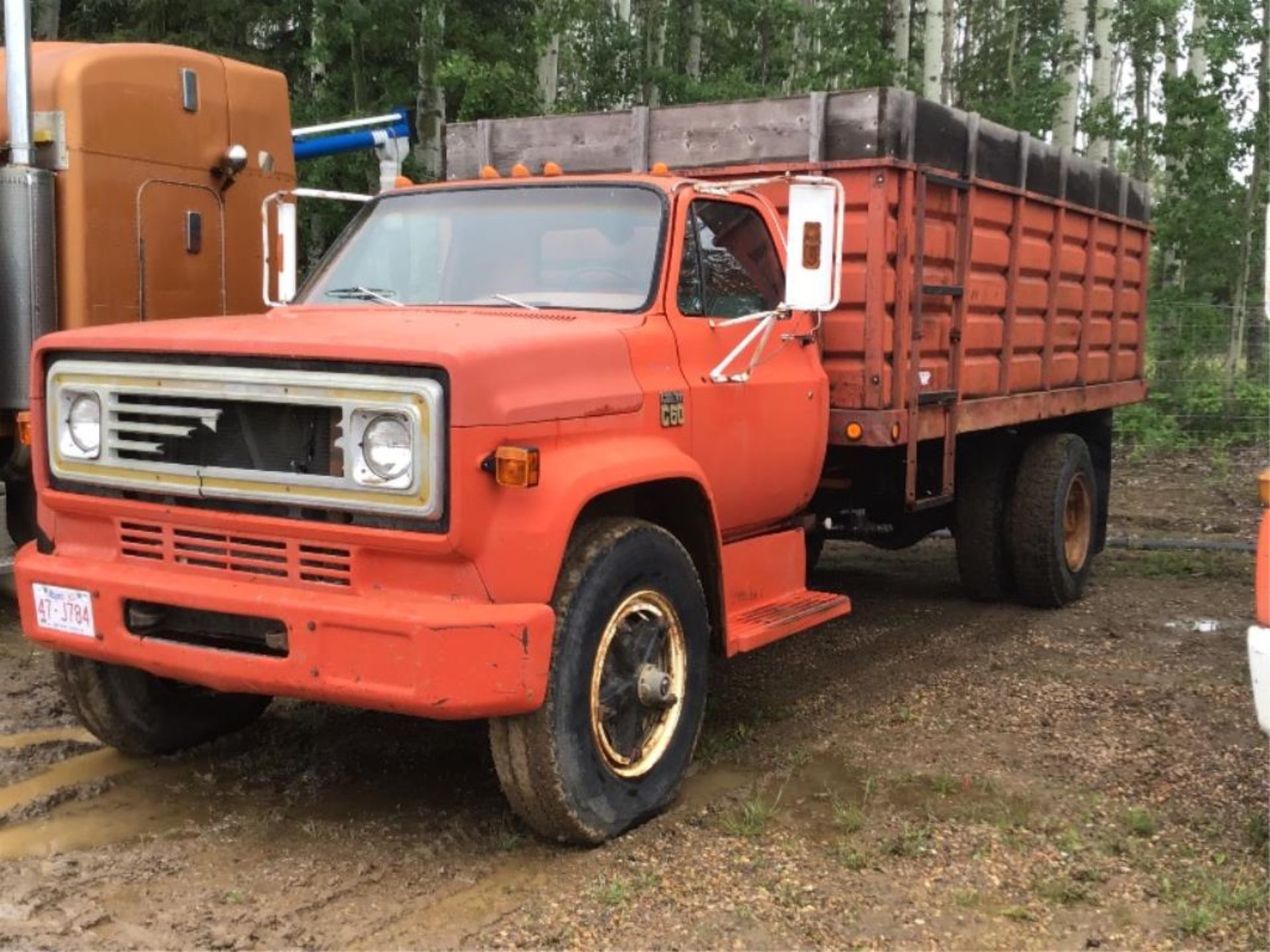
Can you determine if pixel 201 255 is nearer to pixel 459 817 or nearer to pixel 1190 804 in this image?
pixel 459 817

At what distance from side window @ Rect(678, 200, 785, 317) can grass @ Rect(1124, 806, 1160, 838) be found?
7.53ft

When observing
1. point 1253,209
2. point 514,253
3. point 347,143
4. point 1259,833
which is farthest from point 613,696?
point 1253,209

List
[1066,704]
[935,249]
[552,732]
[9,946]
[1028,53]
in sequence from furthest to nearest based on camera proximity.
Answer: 1. [1028,53]
2. [935,249]
3. [1066,704]
4. [552,732]
5. [9,946]

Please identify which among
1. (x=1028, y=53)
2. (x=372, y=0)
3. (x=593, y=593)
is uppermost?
(x=1028, y=53)

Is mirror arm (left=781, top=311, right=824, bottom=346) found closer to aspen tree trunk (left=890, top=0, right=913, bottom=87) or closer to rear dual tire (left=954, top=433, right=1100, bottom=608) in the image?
rear dual tire (left=954, top=433, right=1100, bottom=608)

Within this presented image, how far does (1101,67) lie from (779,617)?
56.8 ft

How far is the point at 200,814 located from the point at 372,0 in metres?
11.0

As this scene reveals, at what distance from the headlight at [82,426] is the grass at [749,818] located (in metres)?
2.37

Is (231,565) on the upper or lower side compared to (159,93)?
lower

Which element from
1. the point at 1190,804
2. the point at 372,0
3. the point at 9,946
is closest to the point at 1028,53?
the point at 372,0

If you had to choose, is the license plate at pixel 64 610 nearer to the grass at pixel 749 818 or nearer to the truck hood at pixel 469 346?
the truck hood at pixel 469 346

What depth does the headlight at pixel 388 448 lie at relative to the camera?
12.5ft

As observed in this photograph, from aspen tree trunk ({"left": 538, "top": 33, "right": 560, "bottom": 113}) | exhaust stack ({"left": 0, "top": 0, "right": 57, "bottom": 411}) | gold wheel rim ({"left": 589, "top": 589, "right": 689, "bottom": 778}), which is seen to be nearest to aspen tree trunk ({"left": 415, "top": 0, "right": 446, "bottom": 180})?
aspen tree trunk ({"left": 538, "top": 33, "right": 560, "bottom": 113})

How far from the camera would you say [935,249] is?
649 cm
